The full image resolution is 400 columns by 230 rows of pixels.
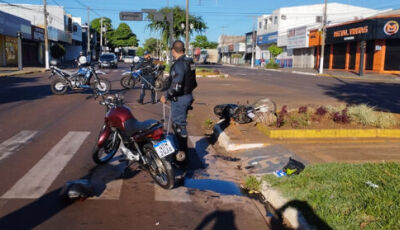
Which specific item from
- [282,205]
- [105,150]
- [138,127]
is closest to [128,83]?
[105,150]

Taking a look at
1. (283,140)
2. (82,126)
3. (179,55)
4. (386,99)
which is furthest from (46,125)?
(386,99)

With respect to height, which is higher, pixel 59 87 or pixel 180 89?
pixel 180 89

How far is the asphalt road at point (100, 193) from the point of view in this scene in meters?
4.34

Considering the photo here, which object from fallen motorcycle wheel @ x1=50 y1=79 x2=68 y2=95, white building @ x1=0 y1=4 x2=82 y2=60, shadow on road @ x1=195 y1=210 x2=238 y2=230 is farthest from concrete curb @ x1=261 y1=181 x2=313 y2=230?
white building @ x1=0 y1=4 x2=82 y2=60

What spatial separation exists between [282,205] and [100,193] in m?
2.20

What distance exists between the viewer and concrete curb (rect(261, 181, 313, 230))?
423 centimetres

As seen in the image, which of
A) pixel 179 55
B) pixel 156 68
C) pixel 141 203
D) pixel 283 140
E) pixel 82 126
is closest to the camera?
pixel 141 203

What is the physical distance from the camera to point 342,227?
3934mm

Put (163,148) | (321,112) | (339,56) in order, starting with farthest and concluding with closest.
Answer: (339,56) → (321,112) → (163,148)

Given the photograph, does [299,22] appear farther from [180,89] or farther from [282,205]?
[282,205]

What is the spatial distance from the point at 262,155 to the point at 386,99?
11760 millimetres

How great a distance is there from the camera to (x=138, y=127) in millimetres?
5590

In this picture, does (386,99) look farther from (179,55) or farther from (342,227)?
(342,227)

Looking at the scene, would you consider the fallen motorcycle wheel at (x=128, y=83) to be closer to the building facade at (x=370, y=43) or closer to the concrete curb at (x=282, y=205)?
the concrete curb at (x=282, y=205)
